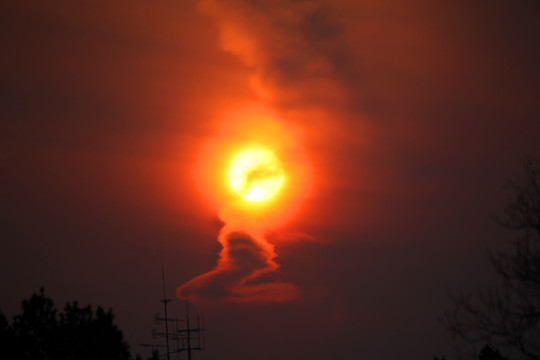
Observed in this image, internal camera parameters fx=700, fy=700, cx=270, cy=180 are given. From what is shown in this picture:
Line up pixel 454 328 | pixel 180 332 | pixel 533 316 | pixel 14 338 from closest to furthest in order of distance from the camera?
pixel 533 316
pixel 454 328
pixel 14 338
pixel 180 332

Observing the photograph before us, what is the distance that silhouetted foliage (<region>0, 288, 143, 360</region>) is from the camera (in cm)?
3541

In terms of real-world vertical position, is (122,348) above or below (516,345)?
above

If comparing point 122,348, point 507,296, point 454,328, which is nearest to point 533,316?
point 507,296

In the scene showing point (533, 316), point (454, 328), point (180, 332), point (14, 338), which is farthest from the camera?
point (180, 332)

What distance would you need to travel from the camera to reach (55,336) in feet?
117

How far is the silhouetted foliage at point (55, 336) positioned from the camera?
116ft

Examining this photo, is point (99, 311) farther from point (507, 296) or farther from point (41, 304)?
point (507, 296)

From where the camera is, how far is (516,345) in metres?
18.8

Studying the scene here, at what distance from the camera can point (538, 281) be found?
62.0ft

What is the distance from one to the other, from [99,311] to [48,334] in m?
2.77

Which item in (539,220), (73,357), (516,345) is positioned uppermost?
(73,357)

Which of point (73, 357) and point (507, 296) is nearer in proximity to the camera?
point (507, 296)

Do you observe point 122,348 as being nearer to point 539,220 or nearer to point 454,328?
point 454,328

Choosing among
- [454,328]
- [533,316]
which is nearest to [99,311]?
[454,328]
